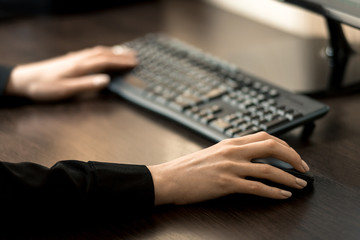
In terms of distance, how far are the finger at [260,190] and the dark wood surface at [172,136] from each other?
1 cm

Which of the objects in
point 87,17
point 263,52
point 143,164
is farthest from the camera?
point 87,17

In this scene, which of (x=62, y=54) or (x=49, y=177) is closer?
(x=49, y=177)

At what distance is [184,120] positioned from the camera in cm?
97

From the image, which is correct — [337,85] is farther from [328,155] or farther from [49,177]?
[49,177]

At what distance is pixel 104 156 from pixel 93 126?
0.13 m

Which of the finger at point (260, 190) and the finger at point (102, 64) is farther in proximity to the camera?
the finger at point (102, 64)

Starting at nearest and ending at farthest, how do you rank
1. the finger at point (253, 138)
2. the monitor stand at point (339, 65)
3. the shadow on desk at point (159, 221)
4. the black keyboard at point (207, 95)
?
the shadow on desk at point (159, 221)
the finger at point (253, 138)
the black keyboard at point (207, 95)
the monitor stand at point (339, 65)

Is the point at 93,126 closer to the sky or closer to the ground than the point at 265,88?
closer to the ground

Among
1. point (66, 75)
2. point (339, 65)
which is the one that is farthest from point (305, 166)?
point (66, 75)

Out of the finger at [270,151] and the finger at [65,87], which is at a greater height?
the finger at [270,151]

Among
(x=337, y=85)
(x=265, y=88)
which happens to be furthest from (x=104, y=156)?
(x=337, y=85)

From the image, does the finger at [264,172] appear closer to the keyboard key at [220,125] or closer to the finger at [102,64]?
the keyboard key at [220,125]

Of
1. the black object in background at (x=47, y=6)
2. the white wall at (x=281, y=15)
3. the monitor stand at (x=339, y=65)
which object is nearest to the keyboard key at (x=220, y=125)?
the monitor stand at (x=339, y=65)

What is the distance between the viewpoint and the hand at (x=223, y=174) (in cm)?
76
